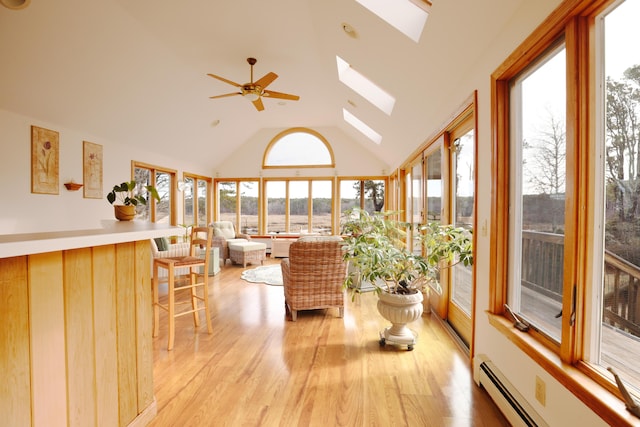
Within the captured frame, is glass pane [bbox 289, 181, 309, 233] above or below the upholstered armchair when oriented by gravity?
above

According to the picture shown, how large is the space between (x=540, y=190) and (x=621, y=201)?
0.52 metres

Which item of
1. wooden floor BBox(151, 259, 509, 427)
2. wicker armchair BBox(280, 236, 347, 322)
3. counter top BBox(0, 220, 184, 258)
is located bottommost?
wooden floor BBox(151, 259, 509, 427)

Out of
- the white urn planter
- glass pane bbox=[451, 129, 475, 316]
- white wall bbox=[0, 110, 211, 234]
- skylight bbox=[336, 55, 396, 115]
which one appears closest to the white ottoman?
white wall bbox=[0, 110, 211, 234]

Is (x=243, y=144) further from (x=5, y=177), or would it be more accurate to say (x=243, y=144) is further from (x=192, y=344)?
(x=192, y=344)

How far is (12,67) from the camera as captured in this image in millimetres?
2857

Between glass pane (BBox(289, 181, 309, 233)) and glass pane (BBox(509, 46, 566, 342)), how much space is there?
20.4ft

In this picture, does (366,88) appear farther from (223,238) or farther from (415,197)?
(223,238)

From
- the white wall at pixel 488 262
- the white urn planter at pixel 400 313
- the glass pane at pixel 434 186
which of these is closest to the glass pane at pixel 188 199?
the glass pane at pixel 434 186

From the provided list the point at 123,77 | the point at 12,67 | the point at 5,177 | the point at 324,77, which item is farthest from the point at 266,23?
the point at 5,177

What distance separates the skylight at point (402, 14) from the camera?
2.29 metres

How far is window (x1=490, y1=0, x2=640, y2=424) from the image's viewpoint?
1034mm

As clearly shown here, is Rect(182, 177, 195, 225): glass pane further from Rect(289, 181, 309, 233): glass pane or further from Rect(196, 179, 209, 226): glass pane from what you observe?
Rect(289, 181, 309, 233): glass pane

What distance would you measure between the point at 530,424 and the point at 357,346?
1.37 m

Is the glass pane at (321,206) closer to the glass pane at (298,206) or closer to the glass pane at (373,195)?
the glass pane at (298,206)
